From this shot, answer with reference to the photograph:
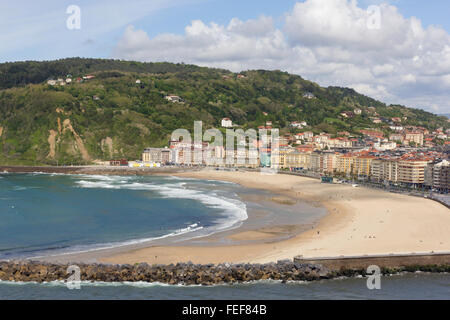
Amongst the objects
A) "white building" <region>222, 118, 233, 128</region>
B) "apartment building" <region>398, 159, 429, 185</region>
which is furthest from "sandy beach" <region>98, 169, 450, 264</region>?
"white building" <region>222, 118, 233, 128</region>

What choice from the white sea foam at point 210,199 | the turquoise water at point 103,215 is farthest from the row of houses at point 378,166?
the white sea foam at point 210,199

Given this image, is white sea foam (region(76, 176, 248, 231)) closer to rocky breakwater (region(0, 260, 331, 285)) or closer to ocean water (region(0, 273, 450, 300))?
rocky breakwater (region(0, 260, 331, 285))

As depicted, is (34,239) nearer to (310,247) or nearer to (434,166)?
(310,247)

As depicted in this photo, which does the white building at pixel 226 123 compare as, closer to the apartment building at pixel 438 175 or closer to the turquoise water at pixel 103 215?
the turquoise water at pixel 103 215

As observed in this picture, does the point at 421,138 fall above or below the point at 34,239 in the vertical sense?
above
